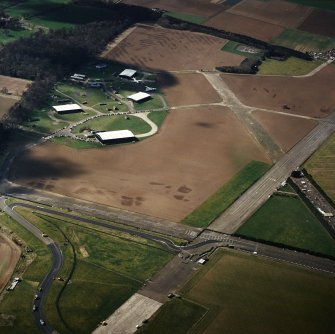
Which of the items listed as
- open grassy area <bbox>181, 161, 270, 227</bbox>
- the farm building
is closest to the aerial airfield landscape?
open grassy area <bbox>181, 161, 270, 227</bbox>

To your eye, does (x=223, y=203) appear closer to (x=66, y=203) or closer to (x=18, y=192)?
(x=66, y=203)

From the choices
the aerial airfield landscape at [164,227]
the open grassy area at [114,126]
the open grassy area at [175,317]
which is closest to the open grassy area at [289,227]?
the aerial airfield landscape at [164,227]

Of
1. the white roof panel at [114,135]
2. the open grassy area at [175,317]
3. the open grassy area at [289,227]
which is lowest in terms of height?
the white roof panel at [114,135]

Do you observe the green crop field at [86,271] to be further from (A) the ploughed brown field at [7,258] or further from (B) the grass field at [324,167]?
(B) the grass field at [324,167]

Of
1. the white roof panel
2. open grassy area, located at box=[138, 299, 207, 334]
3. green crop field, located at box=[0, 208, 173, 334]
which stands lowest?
green crop field, located at box=[0, 208, 173, 334]

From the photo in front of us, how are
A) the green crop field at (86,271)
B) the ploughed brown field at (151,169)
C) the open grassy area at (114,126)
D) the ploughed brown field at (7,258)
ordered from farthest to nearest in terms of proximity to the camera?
the open grassy area at (114,126)
the ploughed brown field at (151,169)
the ploughed brown field at (7,258)
the green crop field at (86,271)

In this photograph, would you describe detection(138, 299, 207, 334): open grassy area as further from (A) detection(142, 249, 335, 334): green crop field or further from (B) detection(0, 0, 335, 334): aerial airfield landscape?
(B) detection(0, 0, 335, 334): aerial airfield landscape
